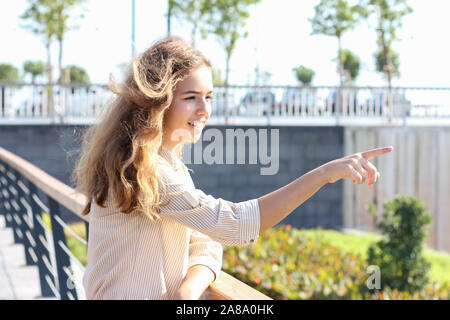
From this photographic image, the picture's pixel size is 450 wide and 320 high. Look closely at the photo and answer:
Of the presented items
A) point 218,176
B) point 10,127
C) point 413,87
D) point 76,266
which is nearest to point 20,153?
point 10,127

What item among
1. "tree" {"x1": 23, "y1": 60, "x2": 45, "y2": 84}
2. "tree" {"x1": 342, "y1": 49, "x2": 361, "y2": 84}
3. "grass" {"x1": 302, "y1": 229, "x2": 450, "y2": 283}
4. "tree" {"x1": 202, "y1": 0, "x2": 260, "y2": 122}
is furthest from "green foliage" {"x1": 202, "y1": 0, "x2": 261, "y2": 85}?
"tree" {"x1": 23, "y1": 60, "x2": 45, "y2": 84}

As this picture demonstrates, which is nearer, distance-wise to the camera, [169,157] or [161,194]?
[161,194]

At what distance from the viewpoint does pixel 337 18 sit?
18.5m

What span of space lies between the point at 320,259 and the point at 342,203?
19.0 ft

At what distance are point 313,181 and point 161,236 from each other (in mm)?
308

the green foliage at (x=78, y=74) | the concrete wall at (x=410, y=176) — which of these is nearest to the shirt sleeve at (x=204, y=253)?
the concrete wall at (x=410, y=176)

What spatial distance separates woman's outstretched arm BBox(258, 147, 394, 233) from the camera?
1.04 m

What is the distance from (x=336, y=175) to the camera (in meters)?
1.05

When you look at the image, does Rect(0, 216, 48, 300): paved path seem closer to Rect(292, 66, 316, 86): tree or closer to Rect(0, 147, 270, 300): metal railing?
Rect(0, 147, 270, 300): metal railing

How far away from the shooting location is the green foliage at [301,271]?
3.83m

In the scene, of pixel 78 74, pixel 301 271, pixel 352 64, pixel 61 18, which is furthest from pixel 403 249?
pixel 78 74

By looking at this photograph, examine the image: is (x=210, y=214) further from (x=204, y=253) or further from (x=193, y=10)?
(x=193, y=10)

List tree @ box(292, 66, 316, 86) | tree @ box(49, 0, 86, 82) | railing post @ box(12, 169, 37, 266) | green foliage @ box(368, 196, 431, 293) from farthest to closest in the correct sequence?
tree @ box(292, 66, 316, 86) → tree @ box(49, 0, 86, 82) → green foliage @ box(368, 196, 431, 293) → railing post @ box(12, 169, 37, 266)

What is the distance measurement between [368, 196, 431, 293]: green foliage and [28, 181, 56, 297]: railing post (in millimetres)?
3092
